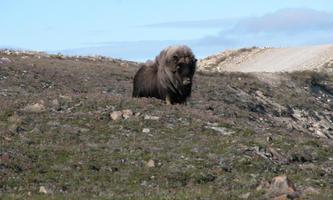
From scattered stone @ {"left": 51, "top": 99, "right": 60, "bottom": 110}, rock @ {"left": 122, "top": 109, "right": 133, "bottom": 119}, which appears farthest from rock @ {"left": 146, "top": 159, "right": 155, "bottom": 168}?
scattered stone @ {"left": 51, "top": 99, "right": 60, "bottom": 110}

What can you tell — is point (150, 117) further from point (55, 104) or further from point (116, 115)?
point (55, 104)

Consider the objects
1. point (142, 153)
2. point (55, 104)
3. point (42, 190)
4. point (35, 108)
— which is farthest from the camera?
point (55, 104)

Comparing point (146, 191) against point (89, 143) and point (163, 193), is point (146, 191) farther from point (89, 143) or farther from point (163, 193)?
point (89, 143)

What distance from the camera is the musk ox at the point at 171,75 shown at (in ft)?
83.5

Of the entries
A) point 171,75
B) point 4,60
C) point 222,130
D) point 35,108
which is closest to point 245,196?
point 222,130

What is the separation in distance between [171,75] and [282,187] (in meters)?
11.4

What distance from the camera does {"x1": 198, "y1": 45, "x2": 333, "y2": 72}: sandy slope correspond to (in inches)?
2480

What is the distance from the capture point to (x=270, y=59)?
2771 inches

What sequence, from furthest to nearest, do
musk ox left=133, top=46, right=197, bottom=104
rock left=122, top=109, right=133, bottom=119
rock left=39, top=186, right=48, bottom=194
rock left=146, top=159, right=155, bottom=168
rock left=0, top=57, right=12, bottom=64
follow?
rock left=0, top=57, right=12, bottom=64 < musk ox left=133, top=46, right=197, bottom=104 < rock left=122, top=109, right=133, bottom=119 < rock left=146, top=159, right=155, bottom=168 < rock left=39, top=186, right=48, bottom=194

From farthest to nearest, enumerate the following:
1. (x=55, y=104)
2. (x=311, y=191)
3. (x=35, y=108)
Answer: (x=55, y=104) → (x=35, y=108) → (x=311, y=191)

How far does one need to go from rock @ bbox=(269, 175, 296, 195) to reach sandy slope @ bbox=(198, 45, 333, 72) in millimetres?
45481

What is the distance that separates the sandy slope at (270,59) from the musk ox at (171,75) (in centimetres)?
3410

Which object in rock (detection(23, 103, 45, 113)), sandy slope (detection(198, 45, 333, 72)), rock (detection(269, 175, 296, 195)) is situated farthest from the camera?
sandy slope (detection(198, 45, 333, 72))

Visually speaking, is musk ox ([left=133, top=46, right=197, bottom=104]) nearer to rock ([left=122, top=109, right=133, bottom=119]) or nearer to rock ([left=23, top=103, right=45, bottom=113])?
rock ([left=122, top=109, right=133, bottom=119])
